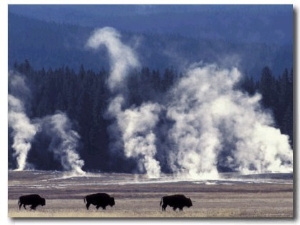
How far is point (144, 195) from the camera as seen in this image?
1159cm

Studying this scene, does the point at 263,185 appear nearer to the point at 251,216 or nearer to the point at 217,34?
the point at 251,216

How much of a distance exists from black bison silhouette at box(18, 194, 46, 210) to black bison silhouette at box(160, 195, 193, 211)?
3.33ft

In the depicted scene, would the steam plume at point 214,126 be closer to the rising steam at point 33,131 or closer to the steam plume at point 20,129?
the rising steam at point 33,131

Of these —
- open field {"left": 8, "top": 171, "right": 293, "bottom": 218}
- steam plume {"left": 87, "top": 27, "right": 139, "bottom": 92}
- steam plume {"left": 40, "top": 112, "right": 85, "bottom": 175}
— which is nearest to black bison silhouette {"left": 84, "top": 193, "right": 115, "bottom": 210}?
open field {"left": 8, "top": 171, "right": 293, "bottom": 218}

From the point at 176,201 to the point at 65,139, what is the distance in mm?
1080

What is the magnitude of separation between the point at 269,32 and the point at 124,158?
5.33ft

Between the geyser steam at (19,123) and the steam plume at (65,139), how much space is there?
14 cm

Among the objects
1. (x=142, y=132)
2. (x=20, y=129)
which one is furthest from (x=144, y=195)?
(x=20, y=129)

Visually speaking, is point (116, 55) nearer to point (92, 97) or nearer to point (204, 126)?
point (92, 97)

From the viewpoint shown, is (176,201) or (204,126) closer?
(176,201)

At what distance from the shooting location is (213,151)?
38.1ft

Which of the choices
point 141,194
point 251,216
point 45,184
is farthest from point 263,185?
point 45,184

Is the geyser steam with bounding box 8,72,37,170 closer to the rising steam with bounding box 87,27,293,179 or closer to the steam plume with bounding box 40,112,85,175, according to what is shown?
the steam plume with bounding box 40,112,85,175

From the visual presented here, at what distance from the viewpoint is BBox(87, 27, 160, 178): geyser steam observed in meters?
11.6
